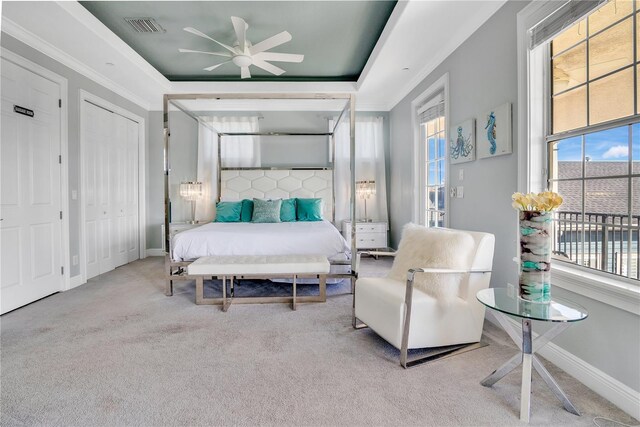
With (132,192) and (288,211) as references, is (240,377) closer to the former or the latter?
(288,211)

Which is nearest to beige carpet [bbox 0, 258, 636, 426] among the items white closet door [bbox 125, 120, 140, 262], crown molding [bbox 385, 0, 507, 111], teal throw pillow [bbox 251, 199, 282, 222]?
teal throw pillow [bbox 251, 199, 282, 222]

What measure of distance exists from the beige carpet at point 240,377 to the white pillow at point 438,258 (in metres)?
0.49

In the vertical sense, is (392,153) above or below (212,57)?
below

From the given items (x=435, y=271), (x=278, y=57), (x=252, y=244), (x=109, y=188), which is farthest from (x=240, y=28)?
(x=109, y=188)

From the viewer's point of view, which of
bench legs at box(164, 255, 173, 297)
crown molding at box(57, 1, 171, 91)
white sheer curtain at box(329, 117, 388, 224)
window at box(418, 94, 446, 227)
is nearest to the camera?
crown molding at box(57, 1, 171, 91)

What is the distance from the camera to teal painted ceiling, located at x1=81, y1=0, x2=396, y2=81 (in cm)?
325

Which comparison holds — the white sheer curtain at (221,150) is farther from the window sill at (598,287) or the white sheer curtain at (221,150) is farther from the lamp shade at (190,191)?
the window sill at (598,287)

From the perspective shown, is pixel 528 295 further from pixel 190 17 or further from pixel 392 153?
pixel 392 153

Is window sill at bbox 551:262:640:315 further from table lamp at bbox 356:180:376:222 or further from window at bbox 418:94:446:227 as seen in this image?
table lamp at bbox 356:180:376:222

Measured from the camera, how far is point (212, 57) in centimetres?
447

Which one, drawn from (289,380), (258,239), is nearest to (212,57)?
(258,239)

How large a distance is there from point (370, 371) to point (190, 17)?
12.3ft

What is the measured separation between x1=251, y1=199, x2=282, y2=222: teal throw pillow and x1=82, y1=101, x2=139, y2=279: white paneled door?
2150 millimetres

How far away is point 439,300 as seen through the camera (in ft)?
7.29
